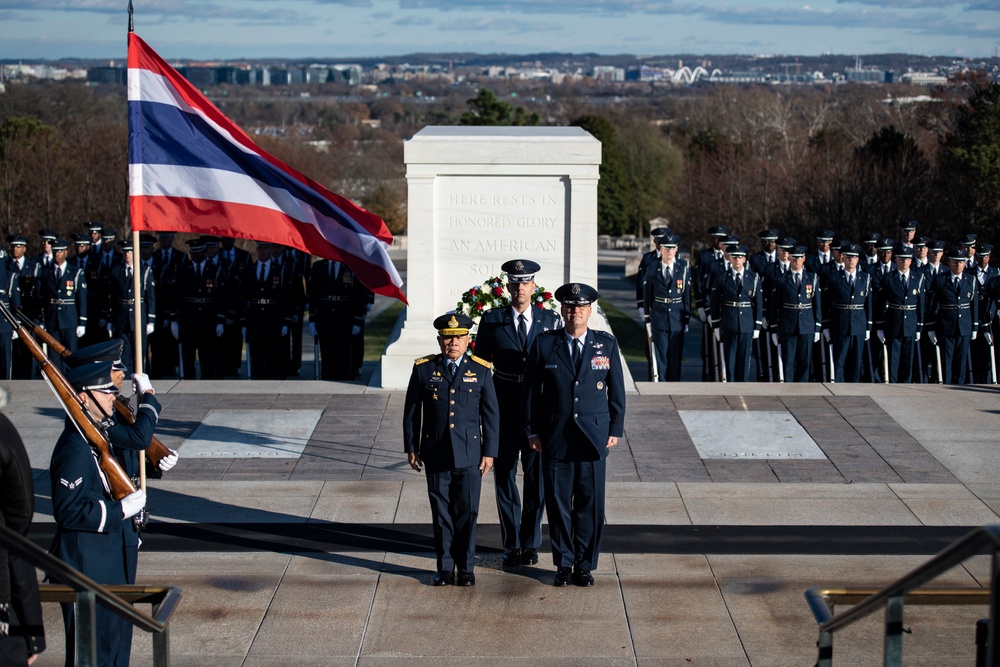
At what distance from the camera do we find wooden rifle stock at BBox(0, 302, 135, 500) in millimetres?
5375

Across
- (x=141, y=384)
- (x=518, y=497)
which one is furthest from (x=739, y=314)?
(x=141, y=384)

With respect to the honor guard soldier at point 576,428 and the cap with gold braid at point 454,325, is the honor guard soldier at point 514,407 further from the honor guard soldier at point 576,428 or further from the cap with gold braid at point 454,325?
the cap with gold braid at point 454,325

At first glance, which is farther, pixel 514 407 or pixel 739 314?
pixel 739 314

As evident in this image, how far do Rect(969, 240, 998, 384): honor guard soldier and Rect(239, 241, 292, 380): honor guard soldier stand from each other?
7.52 m

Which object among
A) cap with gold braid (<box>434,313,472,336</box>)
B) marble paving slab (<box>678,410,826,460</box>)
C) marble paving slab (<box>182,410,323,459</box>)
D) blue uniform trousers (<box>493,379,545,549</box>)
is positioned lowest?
marble paving slab (<box>182,410,323,459</box>)

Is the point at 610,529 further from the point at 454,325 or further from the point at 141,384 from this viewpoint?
the point at 141,384

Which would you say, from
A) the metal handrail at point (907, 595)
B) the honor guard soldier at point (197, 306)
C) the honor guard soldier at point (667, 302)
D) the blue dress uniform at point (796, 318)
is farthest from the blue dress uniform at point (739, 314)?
the metal handrail at point (907, 595)

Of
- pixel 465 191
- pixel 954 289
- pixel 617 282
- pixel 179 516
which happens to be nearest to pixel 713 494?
pixel 179 516

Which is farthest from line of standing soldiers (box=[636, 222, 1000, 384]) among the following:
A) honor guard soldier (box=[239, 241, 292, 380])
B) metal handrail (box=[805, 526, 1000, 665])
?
metal handrail (box=[805, 526, 1000, 665])

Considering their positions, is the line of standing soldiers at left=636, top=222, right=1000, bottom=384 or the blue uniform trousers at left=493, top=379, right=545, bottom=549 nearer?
the blue uniform trousers at left=493, top=379, right=545, bottom=549

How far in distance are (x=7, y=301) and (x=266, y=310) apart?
283cm

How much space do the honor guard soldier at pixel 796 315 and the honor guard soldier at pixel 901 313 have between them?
67 cm

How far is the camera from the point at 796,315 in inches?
525

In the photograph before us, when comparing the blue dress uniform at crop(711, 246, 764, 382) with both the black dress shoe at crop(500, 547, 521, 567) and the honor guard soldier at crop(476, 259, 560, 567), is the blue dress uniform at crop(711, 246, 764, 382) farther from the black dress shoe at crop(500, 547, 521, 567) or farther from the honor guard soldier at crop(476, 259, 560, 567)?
the black dress shoe at crop(500, 547, 521, 567)
